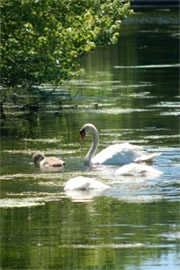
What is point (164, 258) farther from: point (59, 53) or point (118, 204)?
point (59, 53)

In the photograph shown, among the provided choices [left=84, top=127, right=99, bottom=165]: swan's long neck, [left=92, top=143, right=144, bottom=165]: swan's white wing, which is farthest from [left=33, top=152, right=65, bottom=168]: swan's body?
[left=92, top=143, right=144, bottom=165]: swan's white wing

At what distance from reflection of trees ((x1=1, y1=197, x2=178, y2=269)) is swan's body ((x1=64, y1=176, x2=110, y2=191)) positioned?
2.53ft

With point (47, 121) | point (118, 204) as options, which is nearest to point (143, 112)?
point (47, 121)

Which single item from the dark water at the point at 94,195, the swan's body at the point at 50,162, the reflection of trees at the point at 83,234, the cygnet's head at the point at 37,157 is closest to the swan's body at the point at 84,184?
the dark water at the point at 94,195

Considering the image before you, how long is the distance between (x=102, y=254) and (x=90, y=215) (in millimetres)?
2486

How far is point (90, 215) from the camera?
16266 millimetres

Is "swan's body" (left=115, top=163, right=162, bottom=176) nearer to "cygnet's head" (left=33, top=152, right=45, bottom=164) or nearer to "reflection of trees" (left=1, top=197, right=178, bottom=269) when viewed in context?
"cygnet's head" (left=33, top=152, right=45, bottom=164)

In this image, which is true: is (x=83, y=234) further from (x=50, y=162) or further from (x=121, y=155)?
(x=121, y=155)

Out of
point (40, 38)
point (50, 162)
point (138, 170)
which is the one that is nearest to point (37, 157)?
point (50, 162)

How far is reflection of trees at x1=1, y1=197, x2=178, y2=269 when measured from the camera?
44.4 feet

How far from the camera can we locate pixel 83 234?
15023mm

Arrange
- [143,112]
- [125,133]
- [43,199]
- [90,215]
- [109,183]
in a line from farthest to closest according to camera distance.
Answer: [143,112], [125,133], [109,183], [43,199], [90,215]

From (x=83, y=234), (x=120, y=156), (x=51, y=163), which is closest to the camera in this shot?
(x=83, y=234)

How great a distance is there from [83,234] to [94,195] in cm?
301
